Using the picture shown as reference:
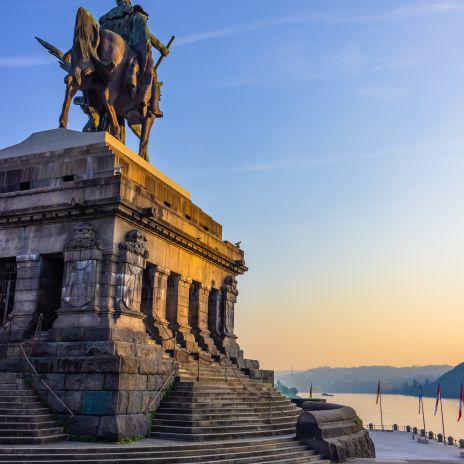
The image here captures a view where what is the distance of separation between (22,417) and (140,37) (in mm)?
18786

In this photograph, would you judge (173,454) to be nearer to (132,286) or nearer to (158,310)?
(132,286)

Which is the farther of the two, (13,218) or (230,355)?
(230,355)

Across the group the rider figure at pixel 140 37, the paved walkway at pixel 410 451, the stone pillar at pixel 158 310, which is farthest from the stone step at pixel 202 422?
the rider figure at pixel 140 37

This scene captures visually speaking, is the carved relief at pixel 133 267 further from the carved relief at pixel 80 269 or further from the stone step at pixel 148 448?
the stone step at pixel 148 448

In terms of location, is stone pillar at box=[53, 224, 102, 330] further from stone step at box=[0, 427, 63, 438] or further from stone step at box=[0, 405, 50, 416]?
stone step at box=[0, 427, 63, 438]

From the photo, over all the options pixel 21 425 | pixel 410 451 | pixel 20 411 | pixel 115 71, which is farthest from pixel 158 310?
pixel 410 451

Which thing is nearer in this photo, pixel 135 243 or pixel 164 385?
pixel 164 385

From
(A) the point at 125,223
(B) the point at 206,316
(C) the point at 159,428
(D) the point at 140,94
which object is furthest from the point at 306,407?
(D) the point at 140,94

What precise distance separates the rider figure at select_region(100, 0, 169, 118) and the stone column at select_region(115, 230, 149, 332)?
31.9 ft

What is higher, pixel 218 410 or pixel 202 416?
pixel 218 410

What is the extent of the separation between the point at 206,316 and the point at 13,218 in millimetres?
10009

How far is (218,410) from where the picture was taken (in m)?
17.8

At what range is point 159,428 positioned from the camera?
16.7m

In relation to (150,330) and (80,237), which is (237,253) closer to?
(150,330)
